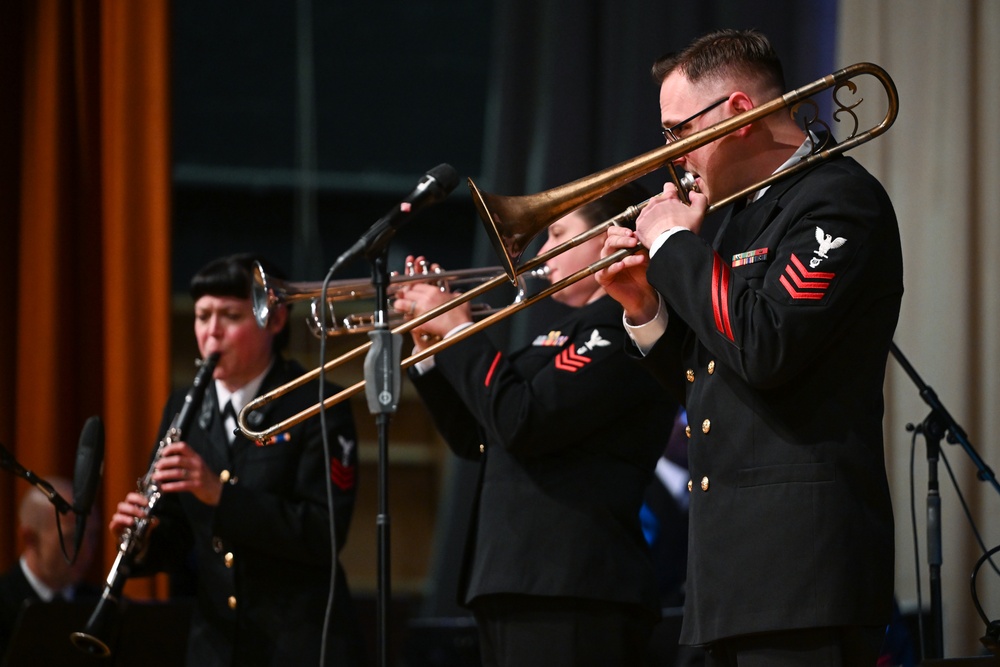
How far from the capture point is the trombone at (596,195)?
84.7 inches

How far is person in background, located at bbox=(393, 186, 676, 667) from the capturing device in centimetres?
261

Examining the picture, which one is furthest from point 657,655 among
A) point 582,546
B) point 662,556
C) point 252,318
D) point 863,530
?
point 863,530

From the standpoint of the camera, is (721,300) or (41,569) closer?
(721,300)

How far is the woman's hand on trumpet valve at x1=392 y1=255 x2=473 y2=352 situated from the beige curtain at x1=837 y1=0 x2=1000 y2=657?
1.96m

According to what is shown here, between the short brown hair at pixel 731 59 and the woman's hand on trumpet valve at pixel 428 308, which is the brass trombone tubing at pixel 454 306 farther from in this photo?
the short brown hair at pixel 731 59

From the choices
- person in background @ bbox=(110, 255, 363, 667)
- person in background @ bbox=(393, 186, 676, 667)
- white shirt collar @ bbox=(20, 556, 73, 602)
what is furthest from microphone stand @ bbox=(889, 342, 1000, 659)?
white shirt collar @ bbox=(20, 556, 73, 602)

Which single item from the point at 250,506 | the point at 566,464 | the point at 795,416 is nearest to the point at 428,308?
the point at 566,464

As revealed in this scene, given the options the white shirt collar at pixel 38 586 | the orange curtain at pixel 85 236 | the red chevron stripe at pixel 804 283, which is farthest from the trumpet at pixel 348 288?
the orange curtain at pixel 85 236

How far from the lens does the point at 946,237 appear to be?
4195 millimetres

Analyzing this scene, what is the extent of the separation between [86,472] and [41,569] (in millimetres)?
1311

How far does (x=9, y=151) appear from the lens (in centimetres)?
466

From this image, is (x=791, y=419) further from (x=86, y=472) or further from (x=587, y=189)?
(x=86, y=472)

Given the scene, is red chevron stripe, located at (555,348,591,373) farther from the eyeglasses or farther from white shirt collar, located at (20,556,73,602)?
white shirt collar, located at (20,556,73,602)

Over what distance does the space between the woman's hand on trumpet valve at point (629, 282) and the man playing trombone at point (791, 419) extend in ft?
0.33
